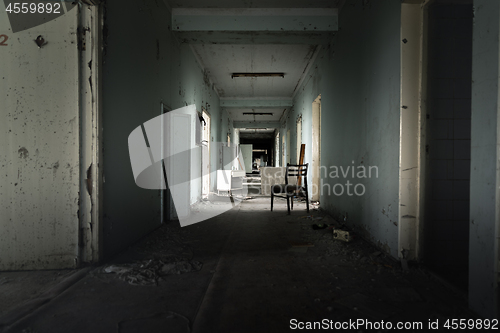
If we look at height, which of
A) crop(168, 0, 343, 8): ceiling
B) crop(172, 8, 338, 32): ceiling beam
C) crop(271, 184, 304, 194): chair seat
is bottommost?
crop(271, 184, 304, 194): chair seat

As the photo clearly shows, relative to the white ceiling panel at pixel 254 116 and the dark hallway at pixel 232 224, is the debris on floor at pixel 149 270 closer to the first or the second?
the dark hallway at pixel 232 224

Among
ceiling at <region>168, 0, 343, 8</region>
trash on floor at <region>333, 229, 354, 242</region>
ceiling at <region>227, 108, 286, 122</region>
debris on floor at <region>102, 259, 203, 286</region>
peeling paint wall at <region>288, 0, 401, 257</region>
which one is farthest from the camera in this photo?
ceiling at <region>227, 108, 286, 122</region>

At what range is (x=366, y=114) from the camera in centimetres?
318

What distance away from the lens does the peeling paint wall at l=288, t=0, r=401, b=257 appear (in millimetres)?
2516

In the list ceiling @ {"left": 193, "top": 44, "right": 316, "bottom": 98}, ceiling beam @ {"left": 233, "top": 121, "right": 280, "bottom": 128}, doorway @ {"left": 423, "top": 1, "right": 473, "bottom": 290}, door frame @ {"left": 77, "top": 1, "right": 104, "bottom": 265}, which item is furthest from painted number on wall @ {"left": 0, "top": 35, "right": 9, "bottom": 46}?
ceiling beam @ {"left": 233, "top": 121, "right": 280, "bottom": 128}

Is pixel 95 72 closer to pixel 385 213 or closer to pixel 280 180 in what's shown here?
pixel 385 213

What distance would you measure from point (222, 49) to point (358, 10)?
9.98 feet

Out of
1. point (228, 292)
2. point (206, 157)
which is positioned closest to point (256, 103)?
point (206, 157)

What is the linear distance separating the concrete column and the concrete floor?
24 centimetres

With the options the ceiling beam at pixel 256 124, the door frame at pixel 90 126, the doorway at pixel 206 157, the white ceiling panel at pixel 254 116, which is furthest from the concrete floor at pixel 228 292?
the ceiling beam at pixel 256 124

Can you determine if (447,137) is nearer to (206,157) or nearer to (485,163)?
(485,163)

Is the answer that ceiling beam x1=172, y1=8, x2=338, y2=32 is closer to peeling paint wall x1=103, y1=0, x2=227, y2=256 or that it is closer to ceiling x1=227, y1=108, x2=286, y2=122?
peeling paint wall x1=103, y1=0, x2=227, y2=256

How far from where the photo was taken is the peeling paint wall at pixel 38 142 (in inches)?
84.7

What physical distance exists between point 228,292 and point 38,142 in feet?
6.01
